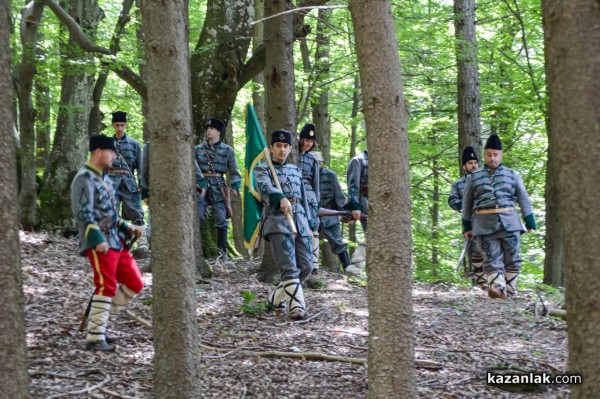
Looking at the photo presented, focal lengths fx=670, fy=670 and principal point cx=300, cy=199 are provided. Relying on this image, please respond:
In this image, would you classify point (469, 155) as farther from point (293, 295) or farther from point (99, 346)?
point (99, 346)

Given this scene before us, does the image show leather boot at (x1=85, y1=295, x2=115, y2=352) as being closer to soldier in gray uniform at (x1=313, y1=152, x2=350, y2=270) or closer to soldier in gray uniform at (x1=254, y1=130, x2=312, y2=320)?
soldier in gray uniform at (x1=254, y1=130, x2=312, y2=320)

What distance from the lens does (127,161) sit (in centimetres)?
1202

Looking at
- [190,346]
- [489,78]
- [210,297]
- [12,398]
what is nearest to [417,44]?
[489,78]

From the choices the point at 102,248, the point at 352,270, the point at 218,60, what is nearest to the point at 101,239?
the point at 102,248

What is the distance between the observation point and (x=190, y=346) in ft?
15.2

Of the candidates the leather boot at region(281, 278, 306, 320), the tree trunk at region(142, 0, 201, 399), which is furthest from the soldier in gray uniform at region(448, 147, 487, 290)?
the tree trunk at region(142, 0, 201, 399)

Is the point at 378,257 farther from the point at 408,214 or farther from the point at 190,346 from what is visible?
the point at 190,346

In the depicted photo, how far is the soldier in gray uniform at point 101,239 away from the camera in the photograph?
6324 millimetres

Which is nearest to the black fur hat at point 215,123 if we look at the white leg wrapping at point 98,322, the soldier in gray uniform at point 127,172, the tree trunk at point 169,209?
the soldier in gray uniform at point 127,172

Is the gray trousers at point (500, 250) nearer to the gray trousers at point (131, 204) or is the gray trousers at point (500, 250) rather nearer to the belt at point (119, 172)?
the gray trousers at point (131, 204)

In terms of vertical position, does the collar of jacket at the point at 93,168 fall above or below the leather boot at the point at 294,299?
above

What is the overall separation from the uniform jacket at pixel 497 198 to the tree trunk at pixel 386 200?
19.1ft

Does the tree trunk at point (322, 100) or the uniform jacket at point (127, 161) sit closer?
the uniform jacket at point (127, 161)

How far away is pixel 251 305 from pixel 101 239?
273 centimetres
